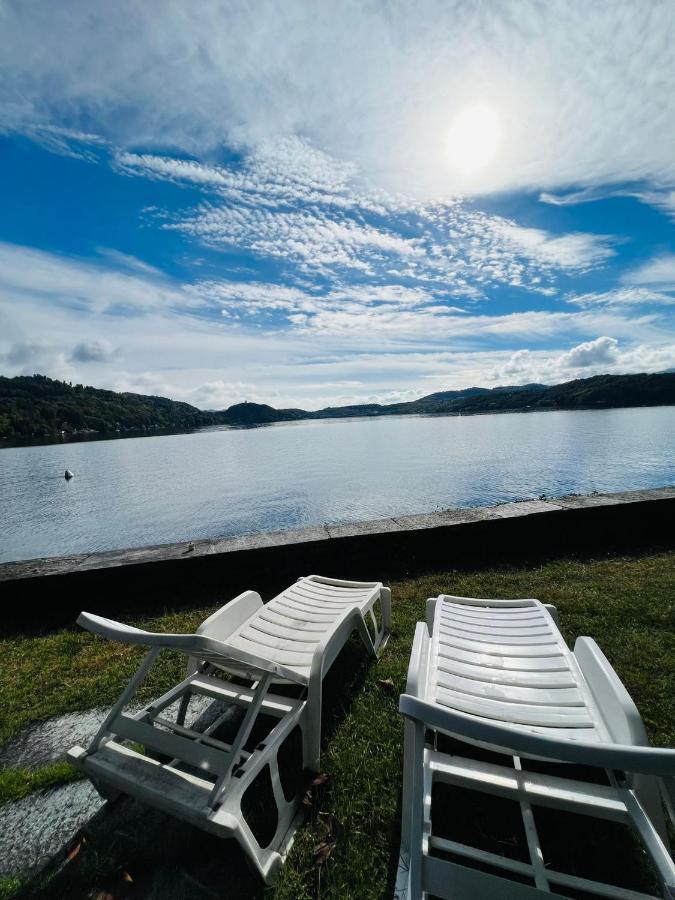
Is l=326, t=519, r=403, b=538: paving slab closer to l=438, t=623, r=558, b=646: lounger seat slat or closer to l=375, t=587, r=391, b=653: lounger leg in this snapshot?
l=375, t=587, r=391, b=653: lounger leg

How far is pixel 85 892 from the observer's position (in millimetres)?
1861

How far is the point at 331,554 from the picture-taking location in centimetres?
563

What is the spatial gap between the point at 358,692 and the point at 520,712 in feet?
4.36

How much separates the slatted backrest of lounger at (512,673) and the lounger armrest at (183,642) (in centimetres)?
88

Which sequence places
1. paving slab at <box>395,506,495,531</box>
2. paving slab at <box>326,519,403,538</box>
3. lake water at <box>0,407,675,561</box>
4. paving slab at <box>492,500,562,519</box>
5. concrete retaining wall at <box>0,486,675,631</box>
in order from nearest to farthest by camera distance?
concrete retaining wall at <box>0,486,675,631</box>, paving slab at <box>326,519,403,538</box>, paving slab at <box>395,506,495,531</box>, paving slab at <box>492,500,562,519</box>, lake water at <box>0,407,675,561</box>

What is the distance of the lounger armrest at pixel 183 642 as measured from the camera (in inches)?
74.6

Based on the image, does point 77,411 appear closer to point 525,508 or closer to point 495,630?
point 525,508

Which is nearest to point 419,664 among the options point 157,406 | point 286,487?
point 286,487

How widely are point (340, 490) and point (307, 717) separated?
22.4m

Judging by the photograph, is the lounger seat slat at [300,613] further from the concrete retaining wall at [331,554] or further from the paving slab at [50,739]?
the concrete retaining wall at [331,554]

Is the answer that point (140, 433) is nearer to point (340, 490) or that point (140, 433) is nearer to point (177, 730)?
point (340, 490)

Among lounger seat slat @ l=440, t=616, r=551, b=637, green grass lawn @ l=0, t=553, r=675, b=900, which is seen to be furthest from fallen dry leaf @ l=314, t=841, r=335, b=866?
lounger seat slat @ l=440, t=616, r=551, b=637

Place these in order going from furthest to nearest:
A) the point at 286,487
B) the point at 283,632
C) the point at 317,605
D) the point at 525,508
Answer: the point at 286,487 < the point at 525,508 < the point at 317,605 < the point at 283,632

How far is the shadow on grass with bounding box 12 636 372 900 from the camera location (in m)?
1.86
